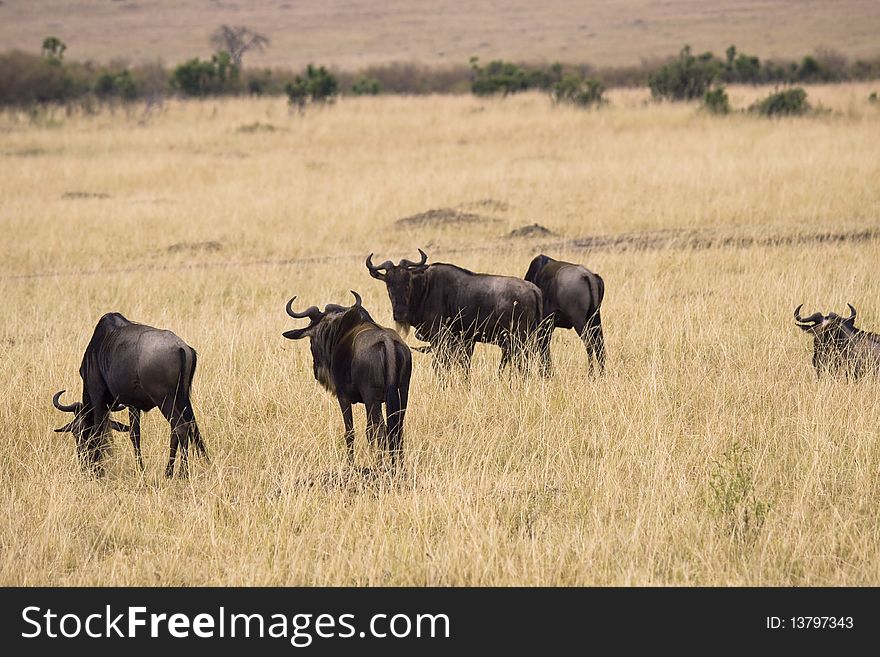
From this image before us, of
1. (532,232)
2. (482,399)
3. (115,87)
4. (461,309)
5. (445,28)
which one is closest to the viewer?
(482,399)

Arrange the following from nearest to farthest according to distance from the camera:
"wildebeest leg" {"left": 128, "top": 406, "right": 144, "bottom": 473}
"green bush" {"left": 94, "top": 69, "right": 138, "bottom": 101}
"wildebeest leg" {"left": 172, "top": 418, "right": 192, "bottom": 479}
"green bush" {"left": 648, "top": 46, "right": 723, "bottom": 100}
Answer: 1. "wildebeest leg" {"left": 172, "top": 418, "right": 192, "bottom": 479}
2. "wildebeest leg" {"left": 128, "top": 406, "right": 144, "bottom": 473}
3. "green bush" {"left": 648, "top": 46, "right": 723, "bottom": 100}
4. "green bush" {"left": 94, "top": 69, "right": 138, "bottom": 101}

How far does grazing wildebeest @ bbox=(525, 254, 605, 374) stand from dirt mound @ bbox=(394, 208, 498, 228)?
24.3 ft

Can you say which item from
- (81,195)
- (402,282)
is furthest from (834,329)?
(81,195)

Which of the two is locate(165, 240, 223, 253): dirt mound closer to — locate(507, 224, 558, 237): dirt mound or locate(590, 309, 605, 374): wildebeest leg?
locate(507, 224, 558, 237): dirt mound

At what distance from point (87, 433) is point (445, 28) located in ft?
327

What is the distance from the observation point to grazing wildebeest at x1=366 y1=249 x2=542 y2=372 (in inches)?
292

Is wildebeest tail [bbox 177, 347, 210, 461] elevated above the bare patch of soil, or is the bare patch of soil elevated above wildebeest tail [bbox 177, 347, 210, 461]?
wildebeest tail [bbox 177, 347, 210, 461]

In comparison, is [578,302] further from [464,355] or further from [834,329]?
[834,329]

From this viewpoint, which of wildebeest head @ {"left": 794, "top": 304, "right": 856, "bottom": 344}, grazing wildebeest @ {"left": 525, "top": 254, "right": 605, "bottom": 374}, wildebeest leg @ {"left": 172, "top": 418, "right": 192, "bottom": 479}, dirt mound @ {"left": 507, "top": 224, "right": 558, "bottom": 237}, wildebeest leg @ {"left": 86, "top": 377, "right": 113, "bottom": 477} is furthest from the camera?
dirt mound @ {"left": 507, "top": 224, "right": 558, "bottom": 237}

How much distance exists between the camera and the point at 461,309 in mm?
7527

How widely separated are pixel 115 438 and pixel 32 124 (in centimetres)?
2630

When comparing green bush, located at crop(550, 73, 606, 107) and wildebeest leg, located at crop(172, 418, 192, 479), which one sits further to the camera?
green bush, located at crop(550, 73, 606, 107)

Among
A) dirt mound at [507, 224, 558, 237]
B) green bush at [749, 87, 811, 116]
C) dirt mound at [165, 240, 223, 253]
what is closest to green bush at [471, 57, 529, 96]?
green bush at [749, 87, 811, 116]
